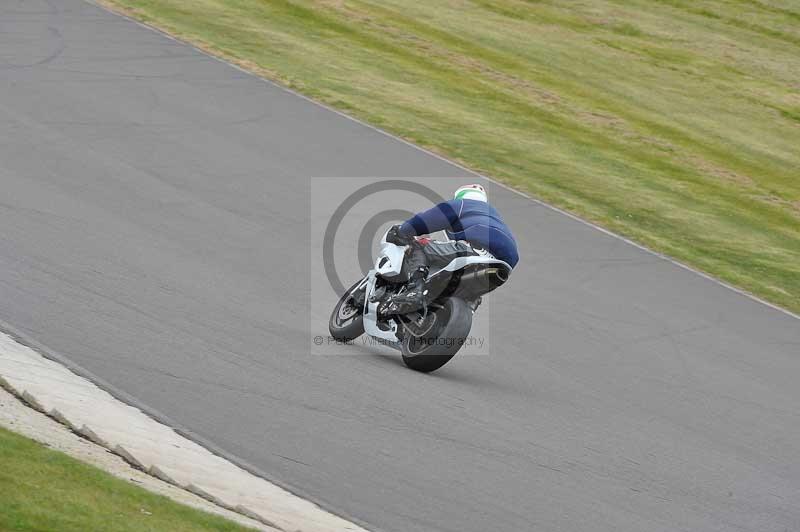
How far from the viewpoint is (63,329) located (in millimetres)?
10195

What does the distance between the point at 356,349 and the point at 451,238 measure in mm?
1545

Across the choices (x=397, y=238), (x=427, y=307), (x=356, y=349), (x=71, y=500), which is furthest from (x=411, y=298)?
(x=71, y=500)

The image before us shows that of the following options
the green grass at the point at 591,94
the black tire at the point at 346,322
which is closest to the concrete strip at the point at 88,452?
the black tire at the point at 346,322

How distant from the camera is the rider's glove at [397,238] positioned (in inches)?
425

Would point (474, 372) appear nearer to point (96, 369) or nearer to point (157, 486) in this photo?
point (96, 369)

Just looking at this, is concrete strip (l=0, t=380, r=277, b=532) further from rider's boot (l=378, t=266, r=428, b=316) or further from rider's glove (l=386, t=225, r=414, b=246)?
rider's glove (l=386, t=225, r=414, b=246)

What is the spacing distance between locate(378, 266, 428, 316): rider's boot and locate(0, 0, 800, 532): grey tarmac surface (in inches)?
22.4

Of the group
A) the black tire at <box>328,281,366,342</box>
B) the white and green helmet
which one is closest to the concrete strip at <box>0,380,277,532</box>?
the black tire at <box>328,281,366,342</box>

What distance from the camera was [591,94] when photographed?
1036 inches

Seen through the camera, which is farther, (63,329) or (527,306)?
(527,306)

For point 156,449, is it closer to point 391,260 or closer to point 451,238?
point 391,260

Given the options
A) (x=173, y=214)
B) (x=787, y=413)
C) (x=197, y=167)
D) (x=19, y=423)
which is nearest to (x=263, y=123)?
(x=197, y=167)

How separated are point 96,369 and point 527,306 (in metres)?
5.84

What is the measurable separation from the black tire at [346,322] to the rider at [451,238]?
464 mm
